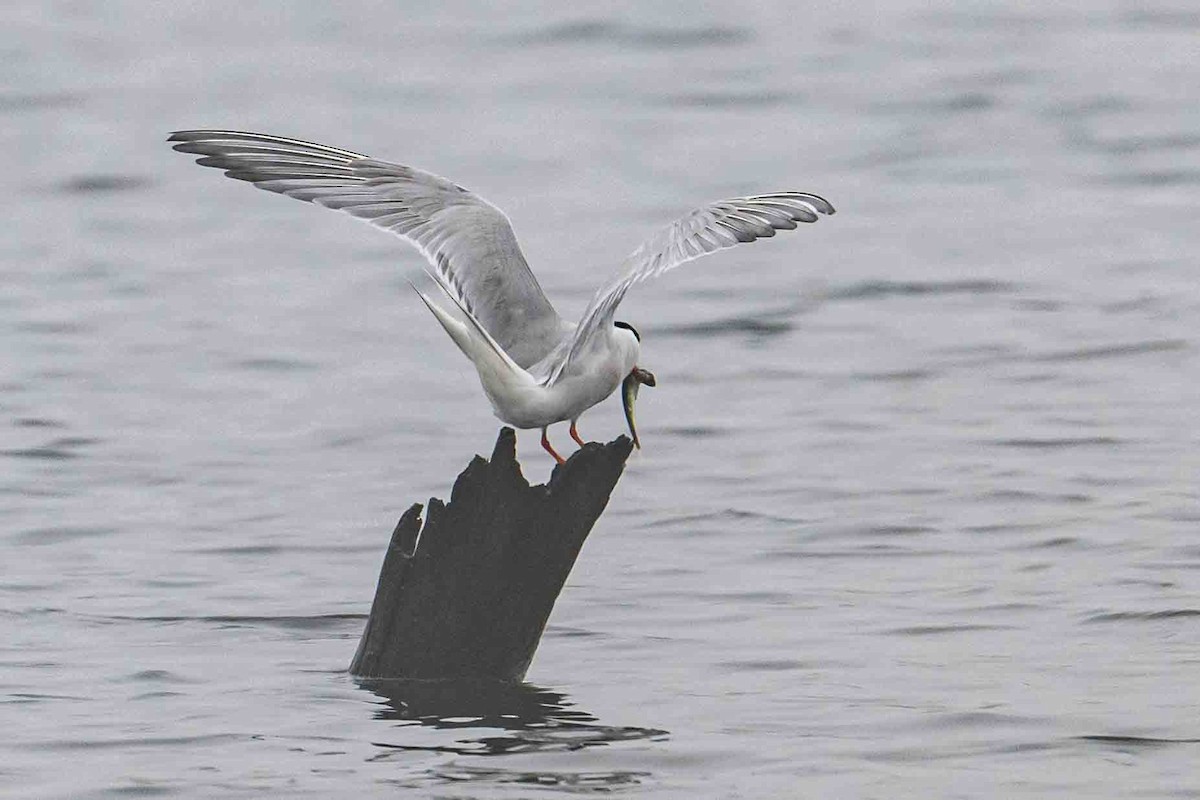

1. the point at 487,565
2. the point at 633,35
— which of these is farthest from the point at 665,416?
the point at 633,35

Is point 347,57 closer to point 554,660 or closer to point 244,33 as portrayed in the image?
point 244,33

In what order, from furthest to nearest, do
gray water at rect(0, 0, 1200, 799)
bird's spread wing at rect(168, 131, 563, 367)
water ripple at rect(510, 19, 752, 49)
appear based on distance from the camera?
1. water ripple at rect(510, 19, 752, 49)
2. gray water at rect(0, 0, 1200, 799)
3. bird's spread wing at rect(168, 131, 563, 367)

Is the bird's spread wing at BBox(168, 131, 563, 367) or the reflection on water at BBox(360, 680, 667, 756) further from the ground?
the bird's spread wing at BBox(168, 131, 563, 367)

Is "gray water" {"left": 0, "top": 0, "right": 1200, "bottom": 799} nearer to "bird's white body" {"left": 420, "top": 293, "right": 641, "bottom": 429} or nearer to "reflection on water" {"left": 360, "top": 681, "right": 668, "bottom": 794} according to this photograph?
"reflection on water" {"left": 360, "top": 681, "right": 668, "bottom": 794}

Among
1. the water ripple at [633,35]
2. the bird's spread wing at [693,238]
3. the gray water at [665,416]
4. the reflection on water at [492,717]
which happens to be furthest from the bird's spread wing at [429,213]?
the water ripple at [633,35]

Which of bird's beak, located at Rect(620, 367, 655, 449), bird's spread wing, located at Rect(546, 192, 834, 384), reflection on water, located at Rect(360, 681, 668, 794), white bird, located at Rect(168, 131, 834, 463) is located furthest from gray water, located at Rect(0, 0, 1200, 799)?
bird's spread wing, located at Rect(546, 192, 834, 384)

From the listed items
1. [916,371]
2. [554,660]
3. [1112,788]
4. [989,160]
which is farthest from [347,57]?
[1112,788]

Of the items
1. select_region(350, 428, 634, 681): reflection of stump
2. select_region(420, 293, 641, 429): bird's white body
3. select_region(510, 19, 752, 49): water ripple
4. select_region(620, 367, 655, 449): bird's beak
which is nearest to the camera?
select_region(420, 293, 641, 429): bird's white body

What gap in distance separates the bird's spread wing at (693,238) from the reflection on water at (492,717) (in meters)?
1.38

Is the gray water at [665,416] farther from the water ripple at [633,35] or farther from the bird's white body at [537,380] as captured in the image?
the bird's white body at [537,380]

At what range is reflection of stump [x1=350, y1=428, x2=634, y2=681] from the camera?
290 inches

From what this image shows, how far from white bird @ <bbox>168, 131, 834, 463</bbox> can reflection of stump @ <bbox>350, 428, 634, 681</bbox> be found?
0.19m

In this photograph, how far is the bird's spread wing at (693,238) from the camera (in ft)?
23.0

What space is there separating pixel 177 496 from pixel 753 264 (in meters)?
6.43
